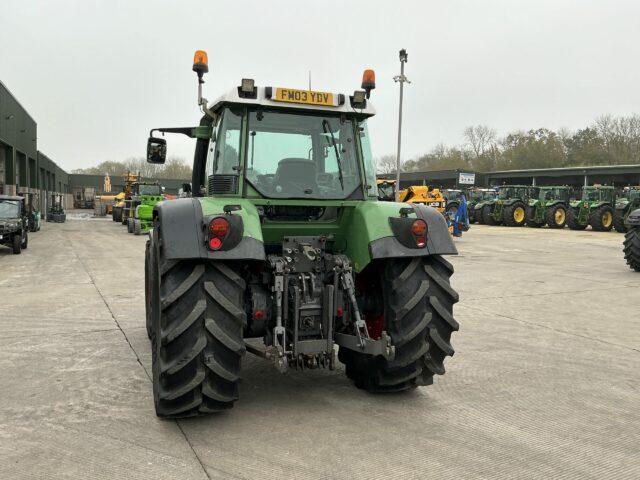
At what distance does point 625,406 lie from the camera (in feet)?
14.6

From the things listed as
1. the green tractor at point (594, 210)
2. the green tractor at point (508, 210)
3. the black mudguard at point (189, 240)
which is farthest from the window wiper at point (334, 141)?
the green tractor at point (508, 210)

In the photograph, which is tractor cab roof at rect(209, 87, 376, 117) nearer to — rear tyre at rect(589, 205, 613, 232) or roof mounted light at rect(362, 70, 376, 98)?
roof mounted light at rect(362, 70, 376, 98)

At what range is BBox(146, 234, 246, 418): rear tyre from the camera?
371 centimetres

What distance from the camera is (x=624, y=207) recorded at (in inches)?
1133

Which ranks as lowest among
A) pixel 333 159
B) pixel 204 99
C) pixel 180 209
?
pixel 180 209

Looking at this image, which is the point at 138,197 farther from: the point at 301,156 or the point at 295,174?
the point at 295,174

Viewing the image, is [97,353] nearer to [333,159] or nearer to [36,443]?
[36,443]

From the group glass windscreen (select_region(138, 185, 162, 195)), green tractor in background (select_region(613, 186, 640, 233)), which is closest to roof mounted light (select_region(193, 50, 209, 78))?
glass windscreen (select_region(138, 185, 162, 195))

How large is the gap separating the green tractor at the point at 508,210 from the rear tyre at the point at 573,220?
110 inches

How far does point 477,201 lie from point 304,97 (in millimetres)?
36863

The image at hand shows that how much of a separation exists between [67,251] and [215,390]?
15.2 m

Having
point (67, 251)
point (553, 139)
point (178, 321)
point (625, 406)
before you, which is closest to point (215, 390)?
point (178, 321)

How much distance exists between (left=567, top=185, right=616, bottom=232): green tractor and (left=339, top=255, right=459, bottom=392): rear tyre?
1167 inches

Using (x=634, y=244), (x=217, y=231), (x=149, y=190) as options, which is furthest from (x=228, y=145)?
(x=149, y=190)
